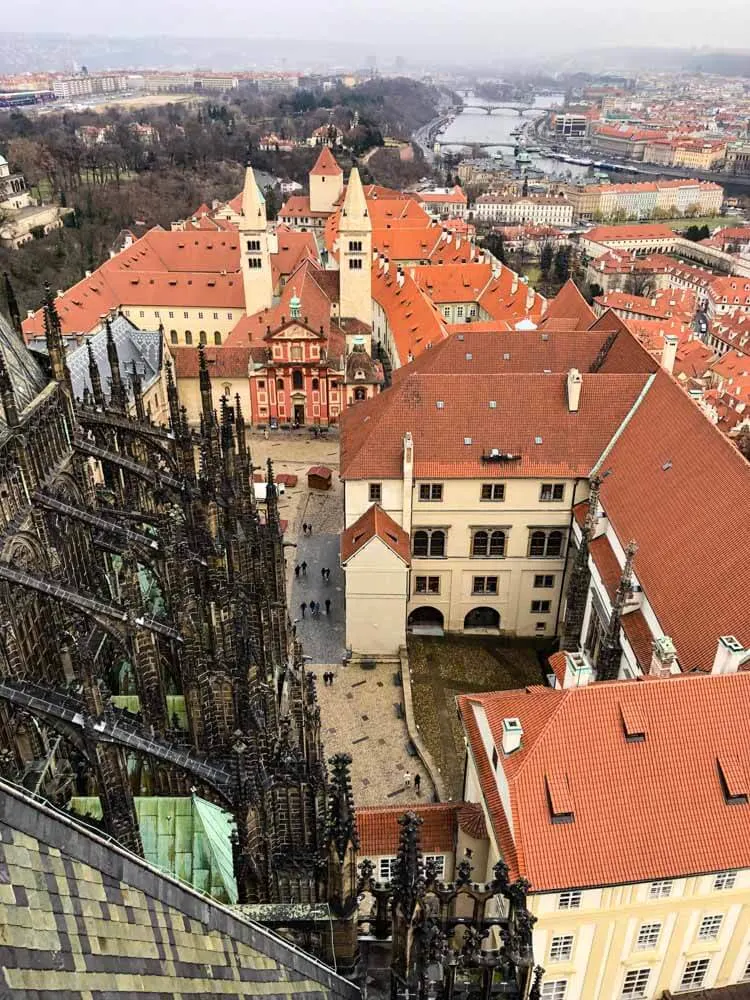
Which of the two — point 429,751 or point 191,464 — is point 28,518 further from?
point 429,751

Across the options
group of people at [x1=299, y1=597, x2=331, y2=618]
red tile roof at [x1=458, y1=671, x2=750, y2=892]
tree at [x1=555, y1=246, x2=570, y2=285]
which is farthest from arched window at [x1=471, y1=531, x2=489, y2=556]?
tree at [x1=555, y1=246, x2=570, y2=285]

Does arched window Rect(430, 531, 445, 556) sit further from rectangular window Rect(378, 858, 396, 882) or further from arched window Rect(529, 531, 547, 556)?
rectangular window Rect(378, 858, 396, 882)

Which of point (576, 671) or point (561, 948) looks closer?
point (561, 948)

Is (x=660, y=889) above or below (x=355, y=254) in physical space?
below

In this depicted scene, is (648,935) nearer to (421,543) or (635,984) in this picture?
(635,984)

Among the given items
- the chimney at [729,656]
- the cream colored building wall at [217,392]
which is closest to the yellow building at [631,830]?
the chimney at [729,656]

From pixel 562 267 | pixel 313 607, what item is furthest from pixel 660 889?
pixel 562 267

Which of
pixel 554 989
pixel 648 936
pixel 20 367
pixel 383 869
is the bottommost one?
pixel 554 989
